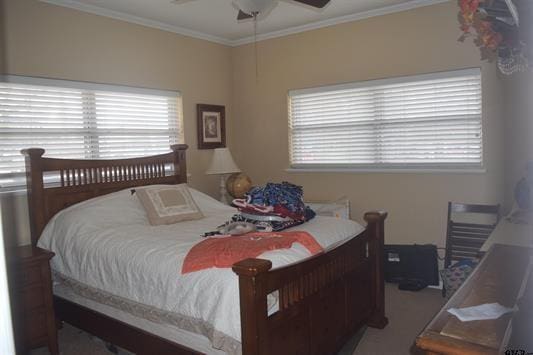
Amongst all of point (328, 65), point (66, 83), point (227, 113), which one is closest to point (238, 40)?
point (227, 113)

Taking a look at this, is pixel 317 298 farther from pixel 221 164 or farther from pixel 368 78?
pixel 368 78

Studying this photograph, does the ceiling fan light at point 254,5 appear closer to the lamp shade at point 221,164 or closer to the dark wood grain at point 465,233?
the lamp shade at point 221,164

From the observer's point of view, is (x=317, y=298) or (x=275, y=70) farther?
(x=275, y=70)

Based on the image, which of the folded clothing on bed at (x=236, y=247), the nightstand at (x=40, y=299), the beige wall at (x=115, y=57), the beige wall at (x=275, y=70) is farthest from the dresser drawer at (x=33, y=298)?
the folded clothing on bed at (x=236, y=247)

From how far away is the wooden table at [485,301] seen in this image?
889 mm

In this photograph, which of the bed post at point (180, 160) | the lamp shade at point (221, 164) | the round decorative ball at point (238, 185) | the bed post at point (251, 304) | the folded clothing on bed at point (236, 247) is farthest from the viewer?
the round decorative ball at point (238, 185)

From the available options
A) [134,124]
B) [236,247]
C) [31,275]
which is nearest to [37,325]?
[31,275]

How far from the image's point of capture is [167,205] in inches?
130

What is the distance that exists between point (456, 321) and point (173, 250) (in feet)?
5.63

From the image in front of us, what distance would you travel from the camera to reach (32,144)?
3283 millimetres

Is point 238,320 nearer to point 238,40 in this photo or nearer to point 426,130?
point 426,130

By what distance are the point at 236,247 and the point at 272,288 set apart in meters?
0.42

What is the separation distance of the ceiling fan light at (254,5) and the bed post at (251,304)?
148 cm

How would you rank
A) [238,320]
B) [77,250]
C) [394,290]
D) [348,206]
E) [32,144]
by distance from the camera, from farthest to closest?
[348,206] < [394,290] < [32,144] < [77,250] < [238,320]
